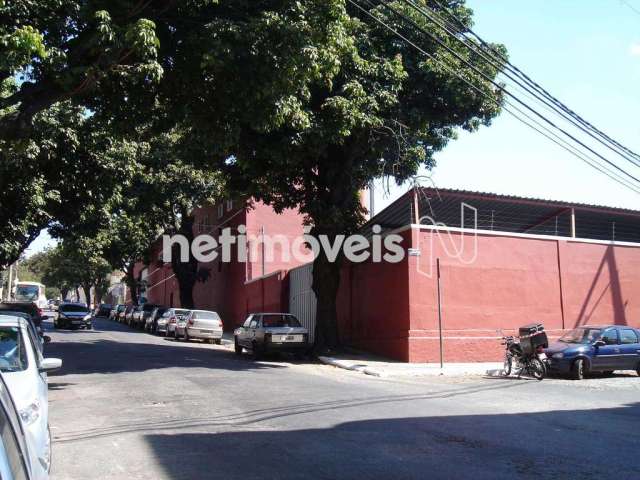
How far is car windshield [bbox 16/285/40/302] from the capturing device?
5486 cm

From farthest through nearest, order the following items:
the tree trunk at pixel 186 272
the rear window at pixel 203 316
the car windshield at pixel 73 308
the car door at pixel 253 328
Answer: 1. the tree trunk at pixel 186 272
2. the car windshield at pixel 73 308
3. the rear window at pixel 203 316
4. the car door at pixel 253 328

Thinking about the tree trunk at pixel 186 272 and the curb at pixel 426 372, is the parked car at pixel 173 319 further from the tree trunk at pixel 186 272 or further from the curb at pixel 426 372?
the curb at pixel 426 372

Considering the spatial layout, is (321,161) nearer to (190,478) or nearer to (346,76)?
(346,76)

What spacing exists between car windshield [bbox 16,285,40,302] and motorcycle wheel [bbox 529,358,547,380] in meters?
49.6

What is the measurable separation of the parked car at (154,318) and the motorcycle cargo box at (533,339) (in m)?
25.0

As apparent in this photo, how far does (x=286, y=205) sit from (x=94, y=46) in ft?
39.4

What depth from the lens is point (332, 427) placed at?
8.60 metres

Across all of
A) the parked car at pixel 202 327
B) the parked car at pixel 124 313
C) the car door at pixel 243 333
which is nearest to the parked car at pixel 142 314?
the parked car at pixel 124 313

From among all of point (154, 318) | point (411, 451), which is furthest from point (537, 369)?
point (154, 318)

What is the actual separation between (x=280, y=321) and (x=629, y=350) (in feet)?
34.7

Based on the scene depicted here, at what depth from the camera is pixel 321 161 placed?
20.4m

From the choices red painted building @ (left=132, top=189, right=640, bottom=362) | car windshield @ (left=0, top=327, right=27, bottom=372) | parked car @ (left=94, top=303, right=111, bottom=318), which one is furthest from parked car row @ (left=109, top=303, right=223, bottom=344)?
parked car @ (left=94, top=303, right=111, bottom=318)

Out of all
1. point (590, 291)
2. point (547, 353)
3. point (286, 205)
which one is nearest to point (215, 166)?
point (286, 205)

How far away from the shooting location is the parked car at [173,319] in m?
31.3
